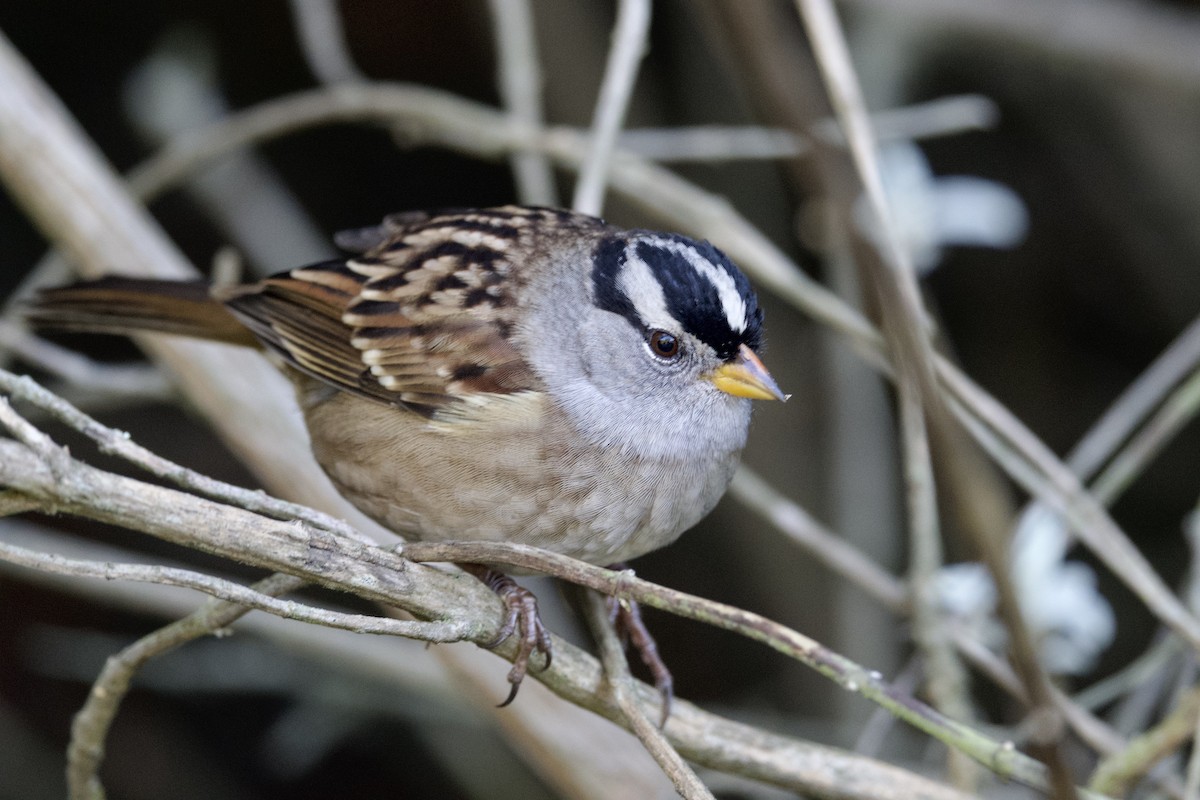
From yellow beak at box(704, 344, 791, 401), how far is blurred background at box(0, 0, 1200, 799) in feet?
4.38

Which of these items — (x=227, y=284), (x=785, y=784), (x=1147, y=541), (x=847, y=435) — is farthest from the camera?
(x=1147, y=541)

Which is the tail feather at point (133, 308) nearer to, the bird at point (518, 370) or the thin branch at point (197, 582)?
the bird at point (518, 370)

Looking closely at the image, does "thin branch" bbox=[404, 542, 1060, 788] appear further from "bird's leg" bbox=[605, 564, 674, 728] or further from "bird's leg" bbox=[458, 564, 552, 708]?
"bird's leg" bbox=[605, 564, 674, 728]

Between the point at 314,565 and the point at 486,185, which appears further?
the point at 486,185

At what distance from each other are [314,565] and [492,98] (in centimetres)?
322

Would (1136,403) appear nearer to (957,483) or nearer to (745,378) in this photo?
(745,378)

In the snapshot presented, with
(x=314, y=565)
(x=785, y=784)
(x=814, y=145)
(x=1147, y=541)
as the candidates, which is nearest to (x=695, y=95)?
(x=1147, y=541)

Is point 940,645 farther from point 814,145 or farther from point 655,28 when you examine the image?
point 655,28

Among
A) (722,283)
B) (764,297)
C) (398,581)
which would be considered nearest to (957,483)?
(398,581)

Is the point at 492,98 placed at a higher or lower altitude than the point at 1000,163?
higher

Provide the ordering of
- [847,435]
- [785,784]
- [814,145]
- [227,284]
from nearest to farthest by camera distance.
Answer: [814,145], [785,784], [227,284], [847,435]

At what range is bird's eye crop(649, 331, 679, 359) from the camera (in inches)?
80.3

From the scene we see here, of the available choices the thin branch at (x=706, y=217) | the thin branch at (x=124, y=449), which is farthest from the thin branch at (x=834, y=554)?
the thin branch at (x=124, y=449)

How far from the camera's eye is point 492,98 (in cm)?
432
